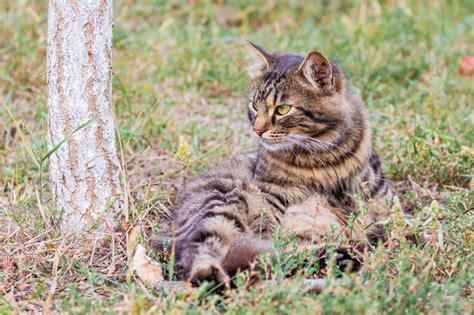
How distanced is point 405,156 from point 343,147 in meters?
1.02

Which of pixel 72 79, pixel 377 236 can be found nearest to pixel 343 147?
pixel 377 236

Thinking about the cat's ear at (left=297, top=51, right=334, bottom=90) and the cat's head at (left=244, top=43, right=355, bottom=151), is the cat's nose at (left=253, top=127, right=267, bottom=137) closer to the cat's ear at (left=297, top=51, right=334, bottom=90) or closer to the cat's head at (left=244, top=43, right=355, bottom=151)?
the cat's head at (left=244, top=43, right=355, bottom=151)

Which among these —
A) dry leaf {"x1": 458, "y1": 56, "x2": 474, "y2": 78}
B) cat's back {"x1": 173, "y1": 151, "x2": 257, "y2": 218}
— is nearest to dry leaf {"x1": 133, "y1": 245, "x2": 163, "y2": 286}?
cat's back {"x1": 173, "y1": 151, "x2": 257, "y2": 218}

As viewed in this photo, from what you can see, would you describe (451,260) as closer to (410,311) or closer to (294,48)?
(410,311)

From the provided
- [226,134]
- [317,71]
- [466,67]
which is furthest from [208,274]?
[466,67]

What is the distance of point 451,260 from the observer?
3.52m

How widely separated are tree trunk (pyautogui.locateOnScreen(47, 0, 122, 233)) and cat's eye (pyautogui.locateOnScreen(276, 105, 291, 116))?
84 centimetres

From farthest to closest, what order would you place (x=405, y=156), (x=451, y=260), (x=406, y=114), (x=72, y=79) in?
(x=406, y=114) → (x=405, y=156) → (x=72, y=79) → (x=451, y=260)

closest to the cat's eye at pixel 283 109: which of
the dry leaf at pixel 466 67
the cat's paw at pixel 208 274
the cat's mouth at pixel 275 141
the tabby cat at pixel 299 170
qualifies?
the tabby cat at pixel 299 170

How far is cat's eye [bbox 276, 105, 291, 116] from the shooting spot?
4062 millimetres

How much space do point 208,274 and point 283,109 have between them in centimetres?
112

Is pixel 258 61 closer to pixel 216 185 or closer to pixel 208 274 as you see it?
pixel 216 185

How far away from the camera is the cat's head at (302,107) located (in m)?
4.04

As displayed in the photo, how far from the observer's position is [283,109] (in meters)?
4.08
